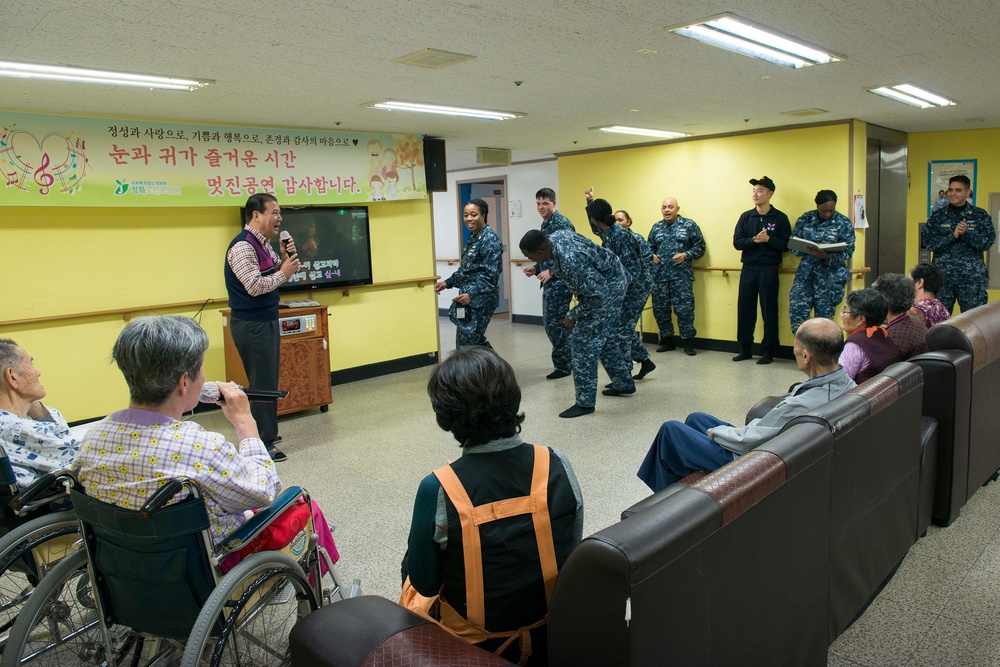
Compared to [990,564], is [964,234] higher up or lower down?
higher up

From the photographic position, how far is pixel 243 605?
69.5 inches

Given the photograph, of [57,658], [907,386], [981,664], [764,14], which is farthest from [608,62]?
[57,658]

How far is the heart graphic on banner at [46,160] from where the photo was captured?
466 centimetres

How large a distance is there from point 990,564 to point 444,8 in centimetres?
302

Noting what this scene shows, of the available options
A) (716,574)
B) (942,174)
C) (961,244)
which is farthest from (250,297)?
(942,174)

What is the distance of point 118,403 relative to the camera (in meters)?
5.36

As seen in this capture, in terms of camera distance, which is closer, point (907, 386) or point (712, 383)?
point (907, 386)

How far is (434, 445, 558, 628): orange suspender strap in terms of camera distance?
1.49 meters

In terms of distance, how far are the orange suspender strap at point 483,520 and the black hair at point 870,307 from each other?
2241 millimetres

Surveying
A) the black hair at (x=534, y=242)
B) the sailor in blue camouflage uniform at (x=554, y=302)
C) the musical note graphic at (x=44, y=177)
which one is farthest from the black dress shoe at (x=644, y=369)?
the musical note graphic at (x=44, y=177)

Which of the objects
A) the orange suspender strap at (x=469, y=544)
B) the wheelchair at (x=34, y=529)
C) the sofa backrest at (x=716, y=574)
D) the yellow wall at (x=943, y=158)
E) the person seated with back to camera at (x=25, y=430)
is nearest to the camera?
the sofa backrest at (x=716, y=574)

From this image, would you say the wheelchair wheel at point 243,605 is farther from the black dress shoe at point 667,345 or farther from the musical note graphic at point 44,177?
the black dress shoe at point 667,345

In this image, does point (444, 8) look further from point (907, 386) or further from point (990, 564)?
point (990, 564)

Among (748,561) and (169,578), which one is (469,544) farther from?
(169,578)
